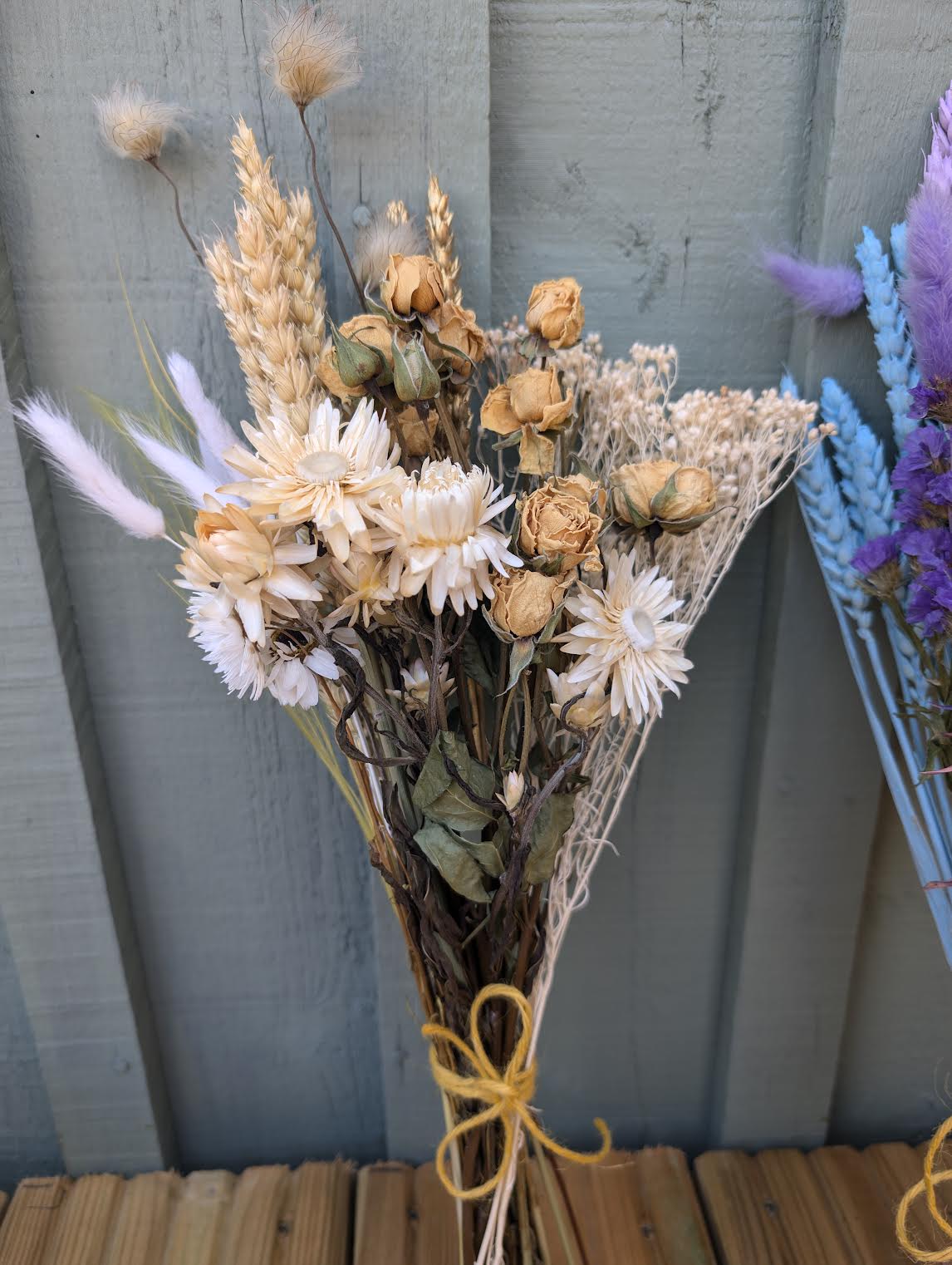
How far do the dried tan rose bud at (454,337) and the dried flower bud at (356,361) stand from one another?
5 centimetres

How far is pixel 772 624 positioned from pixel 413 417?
473mm

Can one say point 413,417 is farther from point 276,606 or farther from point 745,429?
point 745,429

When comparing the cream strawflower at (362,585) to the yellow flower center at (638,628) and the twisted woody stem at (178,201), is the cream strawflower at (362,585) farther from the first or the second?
the twisted woody stem at (178,201)

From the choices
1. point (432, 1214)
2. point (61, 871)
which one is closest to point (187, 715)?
point (61, 871)

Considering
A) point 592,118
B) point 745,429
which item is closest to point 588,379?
point 745,429

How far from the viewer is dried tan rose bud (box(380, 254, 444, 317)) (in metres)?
0.62

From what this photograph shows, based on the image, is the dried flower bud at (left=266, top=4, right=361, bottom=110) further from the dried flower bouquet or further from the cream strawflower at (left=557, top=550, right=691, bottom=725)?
the cream strawflower at (left=557, top=550, right=691, bottom=725)

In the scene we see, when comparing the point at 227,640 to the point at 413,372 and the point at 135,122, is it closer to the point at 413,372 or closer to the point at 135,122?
the point at 413,372

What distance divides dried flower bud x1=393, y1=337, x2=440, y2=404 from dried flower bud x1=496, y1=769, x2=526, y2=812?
0.27m

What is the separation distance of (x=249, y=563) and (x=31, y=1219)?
965 mm

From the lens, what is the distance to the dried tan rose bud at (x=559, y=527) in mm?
575

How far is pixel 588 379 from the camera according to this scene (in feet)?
2.42

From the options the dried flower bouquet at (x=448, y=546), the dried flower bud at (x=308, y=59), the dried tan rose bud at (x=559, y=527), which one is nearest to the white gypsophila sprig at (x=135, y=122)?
the dried flower bouquet at (x=448, y=546)

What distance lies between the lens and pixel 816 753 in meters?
0.99
